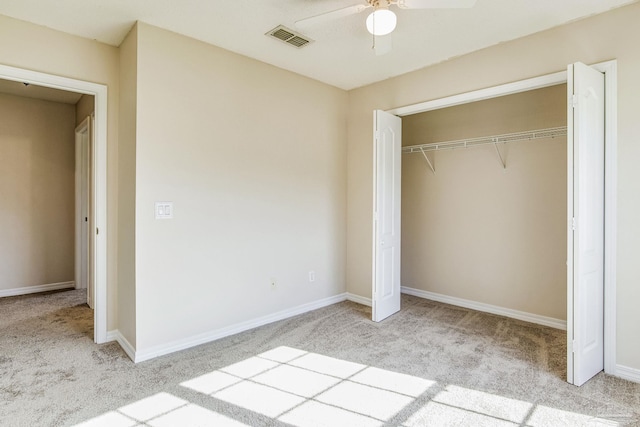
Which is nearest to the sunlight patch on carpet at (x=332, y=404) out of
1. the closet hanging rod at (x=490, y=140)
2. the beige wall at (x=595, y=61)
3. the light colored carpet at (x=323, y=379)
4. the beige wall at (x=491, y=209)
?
the light colored carpet at (x=323, y=379)

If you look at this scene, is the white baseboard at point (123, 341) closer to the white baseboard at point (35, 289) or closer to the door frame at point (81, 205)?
the door frame at point (81, 205)

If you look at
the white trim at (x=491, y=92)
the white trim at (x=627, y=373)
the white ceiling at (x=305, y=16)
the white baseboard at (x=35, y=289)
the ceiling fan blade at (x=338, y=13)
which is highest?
the white ceiling at (x=305, y=16)

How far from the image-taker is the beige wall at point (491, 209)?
11.8 feet

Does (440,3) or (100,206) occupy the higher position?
(440,3)

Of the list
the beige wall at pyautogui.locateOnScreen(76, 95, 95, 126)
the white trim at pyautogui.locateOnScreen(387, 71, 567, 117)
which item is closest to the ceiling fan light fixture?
the white trim at pyautogui.locateOnScreen(387, 71, 567, 117)

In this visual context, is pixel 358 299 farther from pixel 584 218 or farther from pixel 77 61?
pixel 77 61

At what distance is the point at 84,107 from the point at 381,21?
407 cm

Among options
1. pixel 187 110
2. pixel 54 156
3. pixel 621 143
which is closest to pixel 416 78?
pixel 621 143

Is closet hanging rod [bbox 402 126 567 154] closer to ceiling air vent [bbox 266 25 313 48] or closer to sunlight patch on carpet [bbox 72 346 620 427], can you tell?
ceiling air vent [bbox 266 25 313 48]

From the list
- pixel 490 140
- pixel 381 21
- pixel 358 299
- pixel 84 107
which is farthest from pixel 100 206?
pixel 490 140

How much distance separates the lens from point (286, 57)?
3.46 meters

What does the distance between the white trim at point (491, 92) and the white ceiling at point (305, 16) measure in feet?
1.25

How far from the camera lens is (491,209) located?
404 centimetres

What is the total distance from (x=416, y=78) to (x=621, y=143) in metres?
1.89
